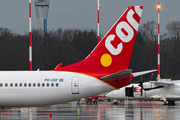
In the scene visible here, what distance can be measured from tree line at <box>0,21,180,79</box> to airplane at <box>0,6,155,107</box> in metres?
38.7

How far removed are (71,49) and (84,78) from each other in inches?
1684

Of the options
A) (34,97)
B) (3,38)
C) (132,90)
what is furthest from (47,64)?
(34,97)

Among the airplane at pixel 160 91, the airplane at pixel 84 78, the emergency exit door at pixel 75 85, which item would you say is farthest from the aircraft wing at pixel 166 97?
the emergency exit door at pixel 75 85

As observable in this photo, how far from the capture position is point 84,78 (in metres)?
19.3

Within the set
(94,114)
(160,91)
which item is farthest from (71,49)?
(94,114)

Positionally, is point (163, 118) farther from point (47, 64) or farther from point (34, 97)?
point (47, 64)

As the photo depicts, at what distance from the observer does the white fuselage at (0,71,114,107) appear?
1920 cm

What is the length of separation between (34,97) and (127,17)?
24.1 feet

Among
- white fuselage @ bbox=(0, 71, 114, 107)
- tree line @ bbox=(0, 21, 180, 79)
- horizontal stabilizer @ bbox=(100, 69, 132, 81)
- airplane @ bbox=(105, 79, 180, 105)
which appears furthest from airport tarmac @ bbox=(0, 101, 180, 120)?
tree line @ bbox=(0, 21, 180, 79)

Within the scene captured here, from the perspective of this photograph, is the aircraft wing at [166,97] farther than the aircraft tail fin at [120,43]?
Yes

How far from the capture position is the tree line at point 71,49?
59.6 metres

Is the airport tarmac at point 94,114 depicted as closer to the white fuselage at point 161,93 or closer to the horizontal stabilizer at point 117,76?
the horizontal stabilizer at point 117,76

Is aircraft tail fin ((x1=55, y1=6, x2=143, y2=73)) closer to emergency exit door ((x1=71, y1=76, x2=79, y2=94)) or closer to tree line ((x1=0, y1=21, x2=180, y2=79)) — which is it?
emergency exit door ((x1=71, y1=76, x2=79, y2=94))

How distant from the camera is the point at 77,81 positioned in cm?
1928
